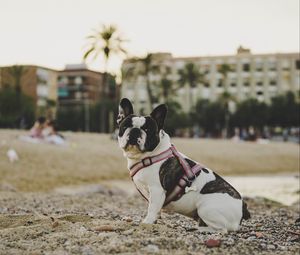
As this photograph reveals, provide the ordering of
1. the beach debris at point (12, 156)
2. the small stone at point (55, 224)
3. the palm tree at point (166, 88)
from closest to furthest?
the small stone at point (55, 224) < the beach debris at point (12, 156) < the palm tree at point (166, 88)

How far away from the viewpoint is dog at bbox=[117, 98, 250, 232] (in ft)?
25.4

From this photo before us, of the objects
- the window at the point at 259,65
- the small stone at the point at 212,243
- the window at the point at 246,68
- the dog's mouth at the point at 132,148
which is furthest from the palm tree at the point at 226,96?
the small stone at the point at 212,243

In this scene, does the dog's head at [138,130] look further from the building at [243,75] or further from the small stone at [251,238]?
the building at [243,75]

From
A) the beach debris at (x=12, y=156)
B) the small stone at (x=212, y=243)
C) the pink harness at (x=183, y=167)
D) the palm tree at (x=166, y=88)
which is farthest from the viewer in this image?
the palm tree at (x=166, y=88)

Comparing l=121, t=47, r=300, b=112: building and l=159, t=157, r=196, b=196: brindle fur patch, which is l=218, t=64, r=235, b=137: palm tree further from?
l=159, t=157, r=196, b=196: brindle fur patch

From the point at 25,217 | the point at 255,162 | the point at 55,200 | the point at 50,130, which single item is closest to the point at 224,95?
the point at 255,162

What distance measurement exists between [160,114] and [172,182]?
2.66ft

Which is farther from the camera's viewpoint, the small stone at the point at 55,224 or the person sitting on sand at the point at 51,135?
the person sitting on sand at the point at 51,135

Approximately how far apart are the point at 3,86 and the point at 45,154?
81.9 meters

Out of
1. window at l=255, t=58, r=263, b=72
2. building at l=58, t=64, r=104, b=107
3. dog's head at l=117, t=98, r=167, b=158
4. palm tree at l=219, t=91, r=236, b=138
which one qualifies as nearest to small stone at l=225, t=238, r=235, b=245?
dog's head at l=117, t=98, r=167, b=158

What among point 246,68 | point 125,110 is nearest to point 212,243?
point 125,110

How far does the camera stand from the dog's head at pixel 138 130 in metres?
7.49

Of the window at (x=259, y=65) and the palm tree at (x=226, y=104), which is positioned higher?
the window at (x=259, y=65)

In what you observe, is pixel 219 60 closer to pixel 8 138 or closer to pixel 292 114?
pixel 292 114
